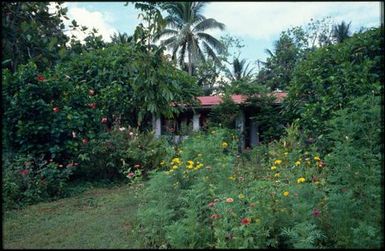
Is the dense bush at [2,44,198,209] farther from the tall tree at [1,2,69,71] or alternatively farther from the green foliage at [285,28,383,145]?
the green foliage at [285,28,383,145]

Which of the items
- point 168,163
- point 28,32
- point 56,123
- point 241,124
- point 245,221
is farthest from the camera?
point 241,124

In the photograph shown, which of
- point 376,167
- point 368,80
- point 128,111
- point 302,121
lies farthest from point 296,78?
point 376,167

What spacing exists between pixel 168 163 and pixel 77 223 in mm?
1710

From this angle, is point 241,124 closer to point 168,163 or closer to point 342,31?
point 168,163

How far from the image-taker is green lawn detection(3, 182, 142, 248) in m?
3.45

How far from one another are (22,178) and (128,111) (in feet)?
16.9

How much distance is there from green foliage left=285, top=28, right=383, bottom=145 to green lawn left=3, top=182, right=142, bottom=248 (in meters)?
3.70

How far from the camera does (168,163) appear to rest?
18.4ft

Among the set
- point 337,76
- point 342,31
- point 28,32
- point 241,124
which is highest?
point 342,31

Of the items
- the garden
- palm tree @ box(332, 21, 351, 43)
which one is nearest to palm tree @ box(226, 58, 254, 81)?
palm tree @ box(332, 21, 351, 43)

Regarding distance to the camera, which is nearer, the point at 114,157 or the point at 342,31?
the point at 114,157

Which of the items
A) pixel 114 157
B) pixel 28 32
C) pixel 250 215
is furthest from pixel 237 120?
pixel 28 32

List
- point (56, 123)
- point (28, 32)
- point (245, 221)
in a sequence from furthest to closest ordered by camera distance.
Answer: point (56, 123)
point (28, 32)
point (245, 221)

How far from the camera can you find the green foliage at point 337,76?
6.71 m
